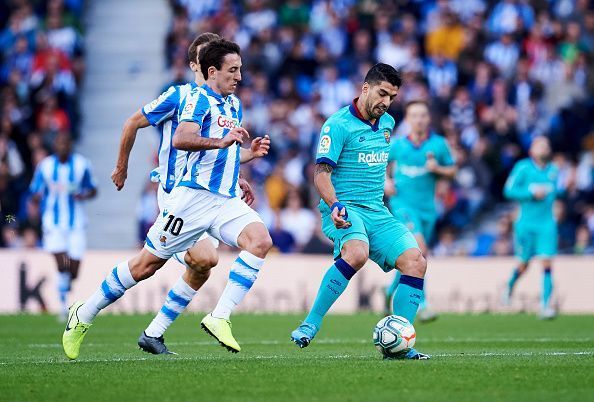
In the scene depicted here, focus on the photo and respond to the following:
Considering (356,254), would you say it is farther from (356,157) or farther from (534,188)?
(534,188)

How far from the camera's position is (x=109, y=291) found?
9.97 meters

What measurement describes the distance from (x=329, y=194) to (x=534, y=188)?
8.71m

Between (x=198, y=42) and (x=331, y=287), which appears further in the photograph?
(x=198, y=42)

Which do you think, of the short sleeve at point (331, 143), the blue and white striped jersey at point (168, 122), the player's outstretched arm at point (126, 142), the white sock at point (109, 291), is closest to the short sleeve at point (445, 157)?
the short sleeve at point (331, 143)

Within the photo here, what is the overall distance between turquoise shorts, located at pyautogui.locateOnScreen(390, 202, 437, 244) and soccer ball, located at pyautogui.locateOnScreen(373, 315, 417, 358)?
624 centimetres

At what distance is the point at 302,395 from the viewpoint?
24.5ft

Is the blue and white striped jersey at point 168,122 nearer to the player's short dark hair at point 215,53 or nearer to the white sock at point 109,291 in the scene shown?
the player's short dark hair at point 215,53

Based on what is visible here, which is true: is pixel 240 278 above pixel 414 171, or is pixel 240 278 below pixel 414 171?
below

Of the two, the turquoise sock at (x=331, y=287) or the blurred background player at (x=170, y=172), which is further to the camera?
the blurred background player at (x=170, y=172)

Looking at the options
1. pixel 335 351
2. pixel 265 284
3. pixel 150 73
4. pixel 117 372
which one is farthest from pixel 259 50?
pixel 117 372

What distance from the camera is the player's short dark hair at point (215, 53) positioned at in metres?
10.0

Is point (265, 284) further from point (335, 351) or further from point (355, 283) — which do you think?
point (335, 351)

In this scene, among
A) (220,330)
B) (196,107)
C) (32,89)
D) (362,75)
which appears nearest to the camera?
(220,330)

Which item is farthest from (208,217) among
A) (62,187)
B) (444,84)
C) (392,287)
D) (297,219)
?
(444,84)
